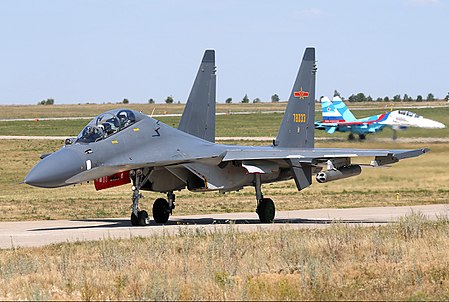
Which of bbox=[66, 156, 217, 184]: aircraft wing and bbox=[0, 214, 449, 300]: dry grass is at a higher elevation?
bbox=[66, 156, 217, 184]: aircraft wing

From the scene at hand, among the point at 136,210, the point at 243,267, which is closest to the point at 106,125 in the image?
the point at 136,210

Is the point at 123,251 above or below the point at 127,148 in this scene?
below

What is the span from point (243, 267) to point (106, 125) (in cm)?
846

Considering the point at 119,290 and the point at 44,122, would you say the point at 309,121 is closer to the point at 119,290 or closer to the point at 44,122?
the point at 119,290

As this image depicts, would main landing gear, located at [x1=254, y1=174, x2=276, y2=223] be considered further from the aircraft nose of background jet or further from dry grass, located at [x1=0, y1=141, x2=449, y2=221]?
the aircraft nose of background jet

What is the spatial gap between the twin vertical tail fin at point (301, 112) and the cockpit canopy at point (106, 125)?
588cm

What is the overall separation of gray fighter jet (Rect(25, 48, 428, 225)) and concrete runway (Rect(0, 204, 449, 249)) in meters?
0.99

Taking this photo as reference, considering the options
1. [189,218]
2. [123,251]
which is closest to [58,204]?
[189,218]

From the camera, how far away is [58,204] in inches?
1298

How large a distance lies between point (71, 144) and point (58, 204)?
11807 mm

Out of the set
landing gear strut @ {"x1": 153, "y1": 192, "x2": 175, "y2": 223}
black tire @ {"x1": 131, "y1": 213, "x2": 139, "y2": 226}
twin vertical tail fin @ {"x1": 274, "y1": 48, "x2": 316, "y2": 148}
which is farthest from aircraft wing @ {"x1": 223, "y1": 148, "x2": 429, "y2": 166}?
twin vertical tail fin @ {"x1": 274, "y1": 48, "x2": 316, "y2": 148}

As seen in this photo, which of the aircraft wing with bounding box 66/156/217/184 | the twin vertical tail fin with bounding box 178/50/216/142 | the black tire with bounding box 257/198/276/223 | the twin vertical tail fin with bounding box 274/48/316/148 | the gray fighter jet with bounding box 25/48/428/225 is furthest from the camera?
the twin vertical tail fin with bounding box 274/48/316/148

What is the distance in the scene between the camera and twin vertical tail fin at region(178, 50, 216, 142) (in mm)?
26805

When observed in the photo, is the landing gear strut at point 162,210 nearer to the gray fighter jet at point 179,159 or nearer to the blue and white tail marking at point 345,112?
the gray fighter jet at point 179,159
